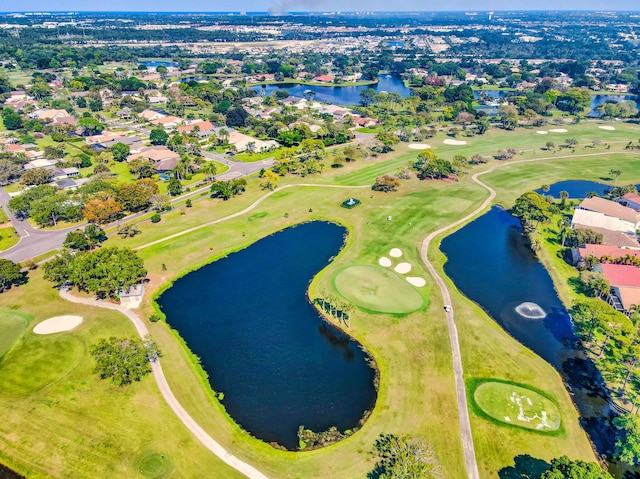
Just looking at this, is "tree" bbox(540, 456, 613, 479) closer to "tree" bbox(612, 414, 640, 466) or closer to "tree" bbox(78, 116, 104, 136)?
"tree" bbox(612, 414, 640, 466)

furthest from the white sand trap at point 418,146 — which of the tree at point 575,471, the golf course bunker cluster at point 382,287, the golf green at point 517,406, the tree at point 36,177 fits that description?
the tree at point 575,471

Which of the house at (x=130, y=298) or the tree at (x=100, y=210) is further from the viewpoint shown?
the tree at (x=100, y=210)

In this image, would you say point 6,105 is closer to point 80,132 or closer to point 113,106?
point 113,106

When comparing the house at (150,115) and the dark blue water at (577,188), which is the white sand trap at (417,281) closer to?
the dark blue water at (577,188)

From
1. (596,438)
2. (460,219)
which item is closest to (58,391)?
(596,438)

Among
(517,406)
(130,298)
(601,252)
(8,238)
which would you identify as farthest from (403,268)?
(8,238)

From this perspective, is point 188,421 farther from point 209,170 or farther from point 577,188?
point 577,188

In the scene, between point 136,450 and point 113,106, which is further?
point 113,106
